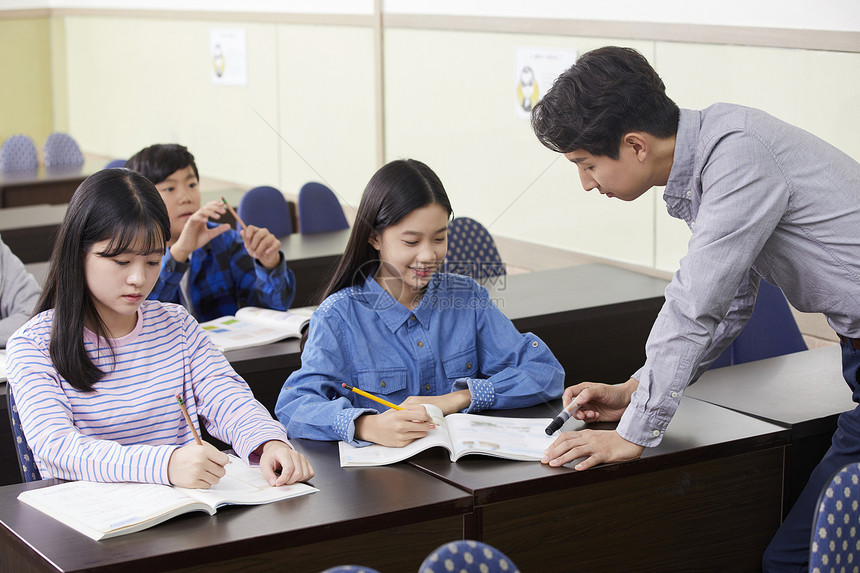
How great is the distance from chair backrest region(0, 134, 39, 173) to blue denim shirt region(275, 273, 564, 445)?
4719mm

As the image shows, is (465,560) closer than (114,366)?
Yes

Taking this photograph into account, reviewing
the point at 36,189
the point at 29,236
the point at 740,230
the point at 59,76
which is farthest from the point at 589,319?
the point at 59,76

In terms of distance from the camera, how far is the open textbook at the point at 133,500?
1.45m

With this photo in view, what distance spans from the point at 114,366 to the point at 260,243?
1.09m

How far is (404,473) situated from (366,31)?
3.44 meters

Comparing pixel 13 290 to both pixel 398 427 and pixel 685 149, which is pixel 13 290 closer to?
pixel 398 427

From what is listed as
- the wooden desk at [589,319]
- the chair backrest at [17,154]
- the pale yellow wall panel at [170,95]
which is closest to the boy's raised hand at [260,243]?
the wooden desk at [589,319]

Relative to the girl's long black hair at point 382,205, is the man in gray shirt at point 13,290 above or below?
below

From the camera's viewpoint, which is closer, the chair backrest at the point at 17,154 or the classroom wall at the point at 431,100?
the classroom wall at the point at 431,100

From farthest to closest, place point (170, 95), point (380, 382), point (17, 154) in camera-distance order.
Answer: point (170, 95) < point (17, 154) < point (380, 382)

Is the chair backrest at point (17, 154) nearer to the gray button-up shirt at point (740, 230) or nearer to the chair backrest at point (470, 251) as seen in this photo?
the chair backrest at point (470, 251)

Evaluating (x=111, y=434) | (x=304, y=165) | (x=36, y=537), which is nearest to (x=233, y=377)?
(x=111, y=434)

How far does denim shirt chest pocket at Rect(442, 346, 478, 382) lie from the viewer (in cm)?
215

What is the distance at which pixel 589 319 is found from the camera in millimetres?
2996
